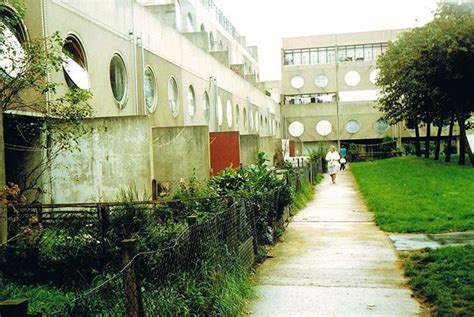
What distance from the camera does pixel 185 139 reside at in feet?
51.1

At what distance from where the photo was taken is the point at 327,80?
54469 millimetres

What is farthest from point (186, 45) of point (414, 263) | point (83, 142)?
point (414, 263)

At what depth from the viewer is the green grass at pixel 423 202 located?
10.9m

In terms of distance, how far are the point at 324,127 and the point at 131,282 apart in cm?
4986

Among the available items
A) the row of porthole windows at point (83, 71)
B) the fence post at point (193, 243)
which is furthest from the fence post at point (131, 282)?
the row of porthole windows at point (83, 71)

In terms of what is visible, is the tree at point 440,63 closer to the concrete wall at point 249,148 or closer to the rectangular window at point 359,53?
the concrete wall at point 249,148

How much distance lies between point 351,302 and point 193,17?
2946cm

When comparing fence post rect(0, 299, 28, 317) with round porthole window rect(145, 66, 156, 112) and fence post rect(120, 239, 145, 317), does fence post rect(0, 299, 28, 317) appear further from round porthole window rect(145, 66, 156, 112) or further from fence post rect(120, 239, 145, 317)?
round porthole window rect(145, 66, 156, 112)

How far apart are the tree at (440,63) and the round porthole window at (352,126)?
1998 centimetres

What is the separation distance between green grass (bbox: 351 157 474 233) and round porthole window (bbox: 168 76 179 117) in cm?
773

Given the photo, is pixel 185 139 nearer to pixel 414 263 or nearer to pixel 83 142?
pixel 83 142

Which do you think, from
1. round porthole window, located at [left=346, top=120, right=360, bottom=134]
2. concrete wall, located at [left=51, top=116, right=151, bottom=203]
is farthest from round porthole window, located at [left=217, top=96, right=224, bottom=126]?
round porthole window, located at [left=346, top=120, right=360, bottom=134]

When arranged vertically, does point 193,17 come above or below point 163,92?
above

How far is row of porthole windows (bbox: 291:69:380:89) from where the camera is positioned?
53.5 m
